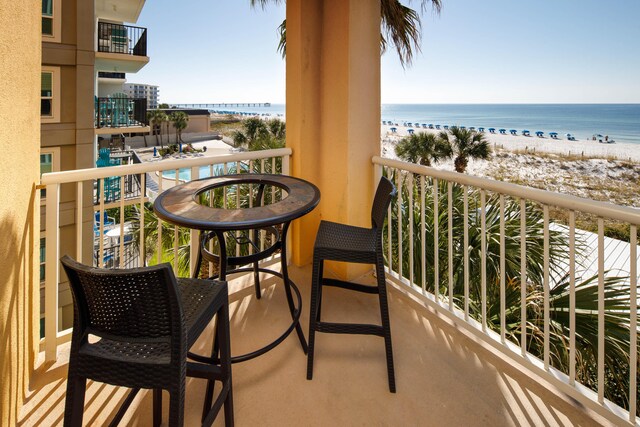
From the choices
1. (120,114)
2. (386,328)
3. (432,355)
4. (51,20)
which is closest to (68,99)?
(51,20)

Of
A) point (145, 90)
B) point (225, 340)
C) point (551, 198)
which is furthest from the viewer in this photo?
point (145, 90)

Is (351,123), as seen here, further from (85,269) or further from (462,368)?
(85,269)

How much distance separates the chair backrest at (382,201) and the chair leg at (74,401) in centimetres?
132

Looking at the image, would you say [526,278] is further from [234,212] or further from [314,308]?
[234,212]

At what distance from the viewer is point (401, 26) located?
711 cm

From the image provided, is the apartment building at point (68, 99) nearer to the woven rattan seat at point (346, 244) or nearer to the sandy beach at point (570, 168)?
the woven rattan seat at point (346, 244)

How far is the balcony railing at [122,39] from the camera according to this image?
9.20 metres

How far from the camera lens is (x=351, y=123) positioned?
2.62m

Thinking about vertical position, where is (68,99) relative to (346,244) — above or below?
above

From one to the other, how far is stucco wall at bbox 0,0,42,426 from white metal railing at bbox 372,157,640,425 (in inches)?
80.9

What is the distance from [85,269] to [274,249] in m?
1.16

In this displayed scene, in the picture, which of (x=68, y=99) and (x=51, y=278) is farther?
(x=68, y=99)

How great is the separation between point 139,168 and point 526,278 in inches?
93.5

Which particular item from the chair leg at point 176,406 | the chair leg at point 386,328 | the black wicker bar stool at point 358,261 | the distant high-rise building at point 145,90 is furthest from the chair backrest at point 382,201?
the distant high-rise building at point 145,90
